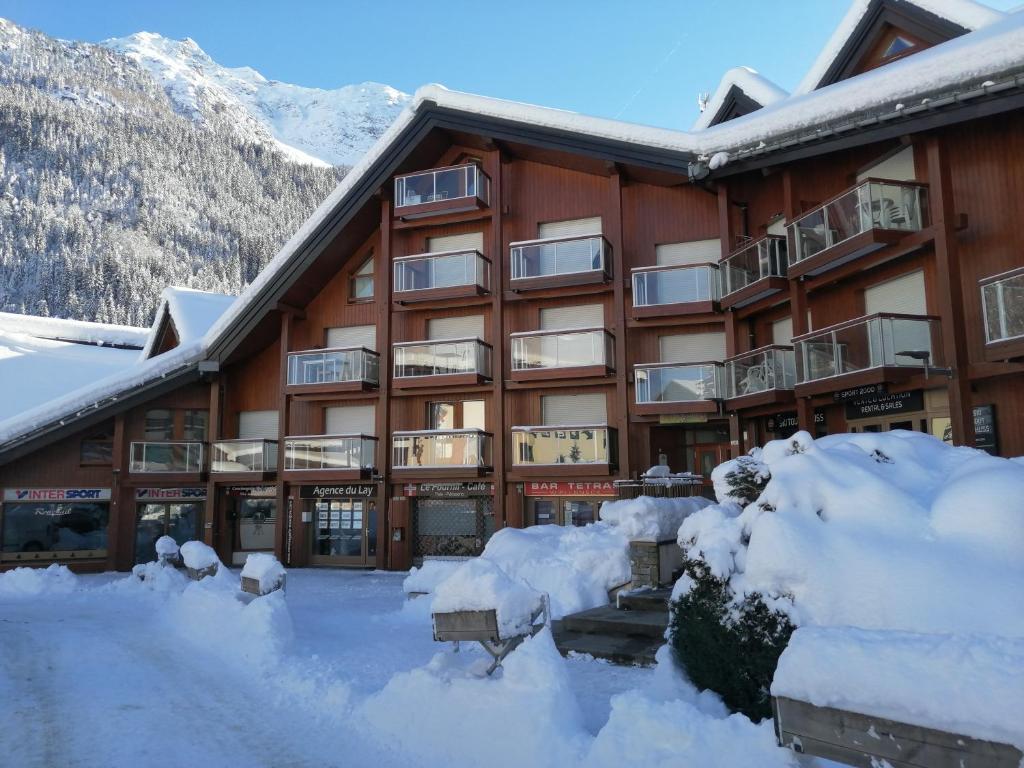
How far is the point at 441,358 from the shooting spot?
75.4ft

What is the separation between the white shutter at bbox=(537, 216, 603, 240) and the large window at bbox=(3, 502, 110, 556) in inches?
643

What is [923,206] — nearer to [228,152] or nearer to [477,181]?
[477,181]

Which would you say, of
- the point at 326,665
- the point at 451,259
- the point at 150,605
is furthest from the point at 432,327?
the point at 326,665

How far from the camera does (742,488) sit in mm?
7656

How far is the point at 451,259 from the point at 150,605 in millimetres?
12373

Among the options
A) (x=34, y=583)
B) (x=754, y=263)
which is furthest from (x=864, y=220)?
(x=34, y=583)

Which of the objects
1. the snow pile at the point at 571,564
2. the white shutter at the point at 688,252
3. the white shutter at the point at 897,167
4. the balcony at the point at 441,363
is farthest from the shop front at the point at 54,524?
the white shutter at the point at 897,167

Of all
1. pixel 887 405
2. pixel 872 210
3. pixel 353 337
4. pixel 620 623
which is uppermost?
pixel 872 210

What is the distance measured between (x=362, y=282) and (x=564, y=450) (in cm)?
953

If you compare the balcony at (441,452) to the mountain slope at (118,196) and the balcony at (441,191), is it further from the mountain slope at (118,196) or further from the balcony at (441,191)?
the mountain slope at (118,196)

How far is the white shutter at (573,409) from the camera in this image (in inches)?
878

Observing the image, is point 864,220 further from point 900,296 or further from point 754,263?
point 754,263

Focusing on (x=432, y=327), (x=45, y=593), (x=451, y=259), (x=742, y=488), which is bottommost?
(x=45, y=593)

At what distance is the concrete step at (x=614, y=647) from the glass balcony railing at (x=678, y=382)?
1079 centimetres
